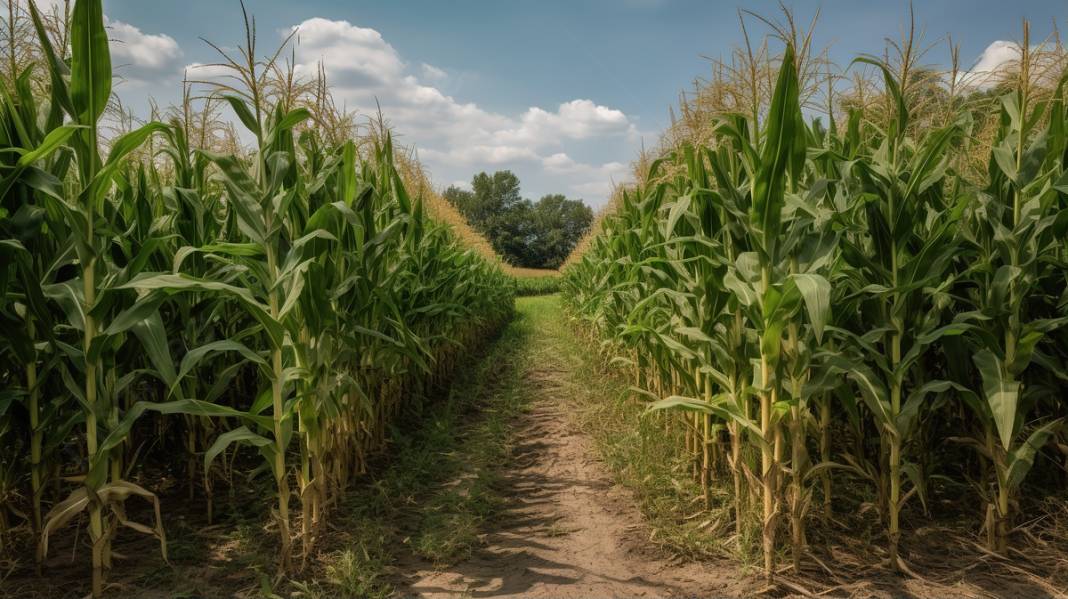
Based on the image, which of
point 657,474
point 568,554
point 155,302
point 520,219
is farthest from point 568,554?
point 520,219

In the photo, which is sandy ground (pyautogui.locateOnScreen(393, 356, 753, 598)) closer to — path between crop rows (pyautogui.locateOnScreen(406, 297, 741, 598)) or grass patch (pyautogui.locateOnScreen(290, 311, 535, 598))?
path between crop rows (pyautogui.locateOnScreen(406, 297, 741, 598))

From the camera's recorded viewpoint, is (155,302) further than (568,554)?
No

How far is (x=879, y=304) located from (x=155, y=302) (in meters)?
3.24

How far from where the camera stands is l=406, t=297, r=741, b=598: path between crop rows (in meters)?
2.56

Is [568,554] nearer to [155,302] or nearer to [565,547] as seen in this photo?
[565,547]

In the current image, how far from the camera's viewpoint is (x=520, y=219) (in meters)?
65.6

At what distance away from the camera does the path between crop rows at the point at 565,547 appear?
2.56m

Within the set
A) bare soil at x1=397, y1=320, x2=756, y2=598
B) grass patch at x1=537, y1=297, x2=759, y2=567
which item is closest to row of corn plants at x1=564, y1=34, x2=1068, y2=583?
grass patch at x1=537, y1=297, x2=759, y2=567

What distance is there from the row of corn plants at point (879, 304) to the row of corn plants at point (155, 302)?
1.80 metres

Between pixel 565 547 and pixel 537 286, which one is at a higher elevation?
pixel 537 286

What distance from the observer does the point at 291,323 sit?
256 cm

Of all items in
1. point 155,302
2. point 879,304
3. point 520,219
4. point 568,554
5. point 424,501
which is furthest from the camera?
point 520,219

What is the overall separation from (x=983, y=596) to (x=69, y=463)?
190 inches

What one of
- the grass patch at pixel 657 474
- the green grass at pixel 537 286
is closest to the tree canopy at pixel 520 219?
the green grass at pixel 537 286
